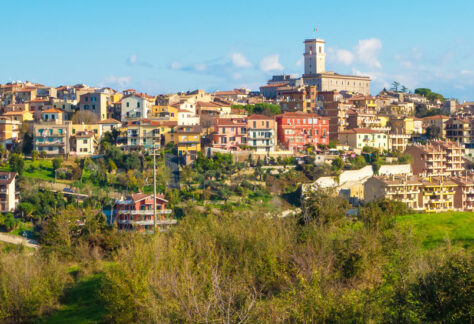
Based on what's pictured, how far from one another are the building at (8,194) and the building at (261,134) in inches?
717

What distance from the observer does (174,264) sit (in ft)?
51.8

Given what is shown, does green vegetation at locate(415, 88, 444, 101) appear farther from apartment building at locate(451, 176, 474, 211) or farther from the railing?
the railing

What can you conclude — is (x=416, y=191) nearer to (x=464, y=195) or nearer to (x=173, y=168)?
(x=464, y=195)

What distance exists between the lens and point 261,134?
168ft

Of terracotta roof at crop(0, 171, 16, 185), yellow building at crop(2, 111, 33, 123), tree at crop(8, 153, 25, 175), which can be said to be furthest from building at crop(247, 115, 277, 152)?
yellow building at crop(2, 111, 33, 123)

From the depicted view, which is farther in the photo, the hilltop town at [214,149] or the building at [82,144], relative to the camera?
the building at [82,144]

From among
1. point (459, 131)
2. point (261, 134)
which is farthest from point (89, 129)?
point (459, 131)

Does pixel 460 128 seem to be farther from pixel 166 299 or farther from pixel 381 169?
pixel 166 299

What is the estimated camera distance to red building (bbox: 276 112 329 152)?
175 ft

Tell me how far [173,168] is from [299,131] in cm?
1328

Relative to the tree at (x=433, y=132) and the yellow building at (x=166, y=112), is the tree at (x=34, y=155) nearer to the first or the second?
the yellow building at (x=166, y=112)

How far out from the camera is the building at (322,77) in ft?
273

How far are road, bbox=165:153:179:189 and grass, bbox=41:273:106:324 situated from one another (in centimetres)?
2147

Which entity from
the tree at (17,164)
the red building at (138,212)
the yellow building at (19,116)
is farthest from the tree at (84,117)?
the red building at (138,212)
